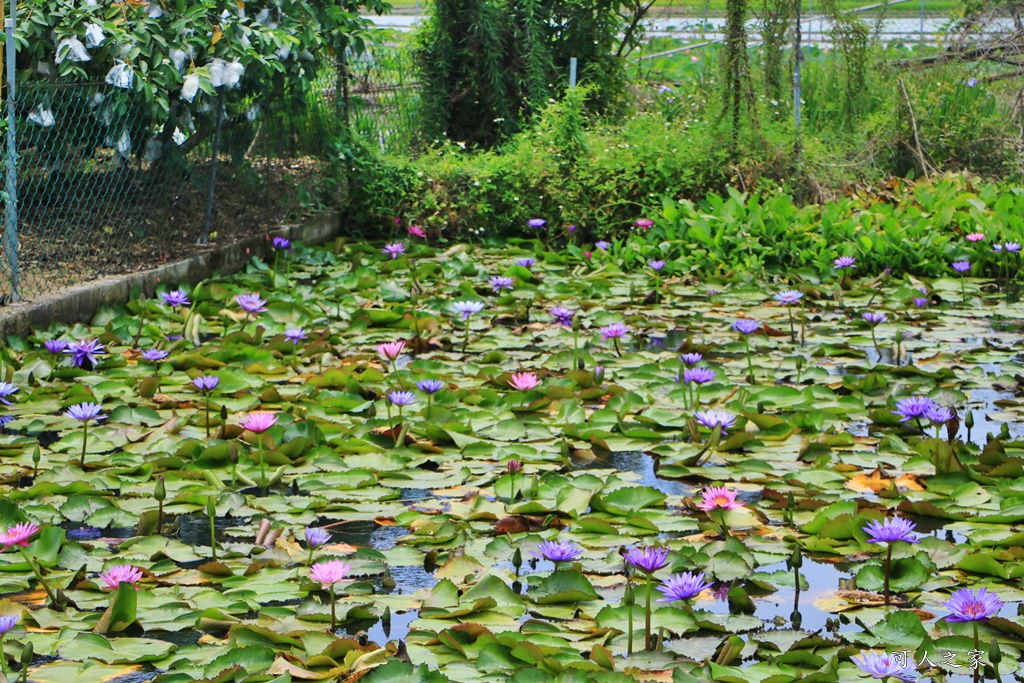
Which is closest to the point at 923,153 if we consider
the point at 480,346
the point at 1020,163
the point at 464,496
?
the point at 1020,163

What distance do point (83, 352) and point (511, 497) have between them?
2042mm

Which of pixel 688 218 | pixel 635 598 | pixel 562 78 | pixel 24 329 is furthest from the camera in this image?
pixel 562 78

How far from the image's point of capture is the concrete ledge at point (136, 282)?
4.87 metres

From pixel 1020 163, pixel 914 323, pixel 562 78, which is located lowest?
pixel 914 323

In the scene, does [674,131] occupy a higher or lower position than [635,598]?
higher

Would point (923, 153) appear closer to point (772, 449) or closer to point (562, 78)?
point (562, 78)

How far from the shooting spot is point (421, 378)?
432 centimetres

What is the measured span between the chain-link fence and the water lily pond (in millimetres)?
545

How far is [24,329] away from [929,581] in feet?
12.6

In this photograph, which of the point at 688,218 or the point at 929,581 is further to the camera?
the point at 688,218

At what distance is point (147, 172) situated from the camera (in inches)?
237

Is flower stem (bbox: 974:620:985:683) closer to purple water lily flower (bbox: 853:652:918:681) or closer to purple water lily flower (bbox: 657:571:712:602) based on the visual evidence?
purple water lily flower (bbox: 853:652:918:681)

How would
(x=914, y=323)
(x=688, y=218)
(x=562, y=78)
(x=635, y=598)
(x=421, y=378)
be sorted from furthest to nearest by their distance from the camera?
(x=562, y=78), (x=688, y=218), (x=914, y=323), (x=421, y=378), (x=635, y=598)

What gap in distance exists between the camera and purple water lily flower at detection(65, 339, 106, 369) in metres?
4.26
